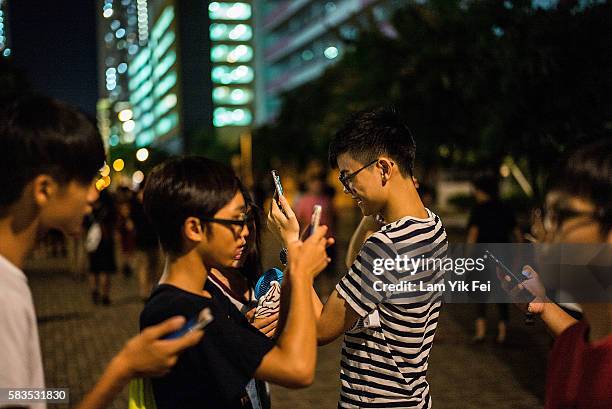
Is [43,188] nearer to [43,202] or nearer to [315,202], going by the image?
[43,202]

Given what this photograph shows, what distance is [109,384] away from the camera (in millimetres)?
1558

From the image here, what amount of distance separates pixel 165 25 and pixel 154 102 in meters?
21.7

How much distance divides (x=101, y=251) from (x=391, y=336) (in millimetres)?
9380

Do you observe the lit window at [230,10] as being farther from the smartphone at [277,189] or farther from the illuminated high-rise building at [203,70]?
the smartphone at [277,189]

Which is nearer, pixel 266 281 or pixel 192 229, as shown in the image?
pixel 192 229

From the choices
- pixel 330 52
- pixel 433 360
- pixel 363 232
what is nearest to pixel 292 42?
pixel 330 52

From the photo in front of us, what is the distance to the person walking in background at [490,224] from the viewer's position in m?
7.65

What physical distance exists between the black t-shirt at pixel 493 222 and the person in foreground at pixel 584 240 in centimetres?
601

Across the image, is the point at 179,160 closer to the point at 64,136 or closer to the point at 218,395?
the point at 64,136

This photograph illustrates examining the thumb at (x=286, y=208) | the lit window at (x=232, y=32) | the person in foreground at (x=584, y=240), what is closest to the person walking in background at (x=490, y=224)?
the thumb at (x=286, y=208)

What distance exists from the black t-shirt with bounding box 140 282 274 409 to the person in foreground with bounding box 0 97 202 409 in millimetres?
199

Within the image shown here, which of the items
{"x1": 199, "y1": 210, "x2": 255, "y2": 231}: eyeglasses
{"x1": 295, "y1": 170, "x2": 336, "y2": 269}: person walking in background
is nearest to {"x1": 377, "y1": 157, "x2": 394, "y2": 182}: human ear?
{"x1": 199, "y1": 210, "x2": 255, "y2": 231}: eyeglasses

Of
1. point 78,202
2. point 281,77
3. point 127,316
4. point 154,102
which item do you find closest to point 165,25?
point 154,102

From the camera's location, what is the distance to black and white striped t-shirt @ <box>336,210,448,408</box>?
7.16ft
